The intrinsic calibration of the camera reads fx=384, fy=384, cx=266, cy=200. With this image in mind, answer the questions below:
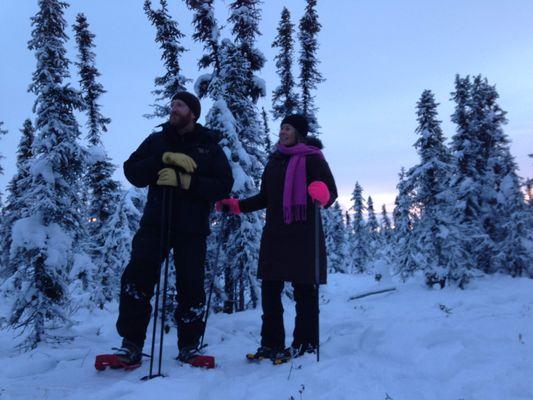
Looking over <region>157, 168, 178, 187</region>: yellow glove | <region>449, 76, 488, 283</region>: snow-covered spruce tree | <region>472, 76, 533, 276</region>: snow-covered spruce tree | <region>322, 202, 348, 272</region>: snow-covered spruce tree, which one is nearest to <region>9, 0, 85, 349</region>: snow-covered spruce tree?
<region>157, 168, 178, 187</region>: yellow glove

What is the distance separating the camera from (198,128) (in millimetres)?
4887

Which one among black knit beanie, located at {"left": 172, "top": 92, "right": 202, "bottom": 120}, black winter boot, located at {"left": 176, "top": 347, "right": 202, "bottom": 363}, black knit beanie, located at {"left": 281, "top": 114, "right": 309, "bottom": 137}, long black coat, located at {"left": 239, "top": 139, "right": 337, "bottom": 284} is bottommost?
black winter boot, located at {"left": 176, "top": 347, "right": 202, "bottom": 363}

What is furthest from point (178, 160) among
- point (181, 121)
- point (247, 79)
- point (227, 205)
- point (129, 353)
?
point (247, 79)

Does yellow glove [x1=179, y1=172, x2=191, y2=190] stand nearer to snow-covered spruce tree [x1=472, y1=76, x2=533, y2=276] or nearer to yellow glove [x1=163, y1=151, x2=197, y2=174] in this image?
yellow glove [x1=163, y1=151, x2=197, y2=174]

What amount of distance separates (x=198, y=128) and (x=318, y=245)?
211 centimetres

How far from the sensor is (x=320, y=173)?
498 cm

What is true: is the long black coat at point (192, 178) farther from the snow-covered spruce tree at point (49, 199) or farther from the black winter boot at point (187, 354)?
the snow-covered spruce tree at point (49, 199)

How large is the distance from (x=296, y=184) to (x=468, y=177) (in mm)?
21573

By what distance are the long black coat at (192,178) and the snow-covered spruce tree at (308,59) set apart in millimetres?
17594

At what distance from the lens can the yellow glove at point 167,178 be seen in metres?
4.19

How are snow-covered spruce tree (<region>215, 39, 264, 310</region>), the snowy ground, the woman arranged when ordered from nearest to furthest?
the snowy ground, the woman, snow-covered spruce tree (<region>215, 39, 264, 310</region>)

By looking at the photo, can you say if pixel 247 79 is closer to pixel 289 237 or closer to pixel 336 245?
→ pixel 289 237

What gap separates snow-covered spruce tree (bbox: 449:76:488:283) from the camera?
22403mm

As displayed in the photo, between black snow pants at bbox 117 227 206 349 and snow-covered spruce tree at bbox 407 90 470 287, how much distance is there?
17.9m
